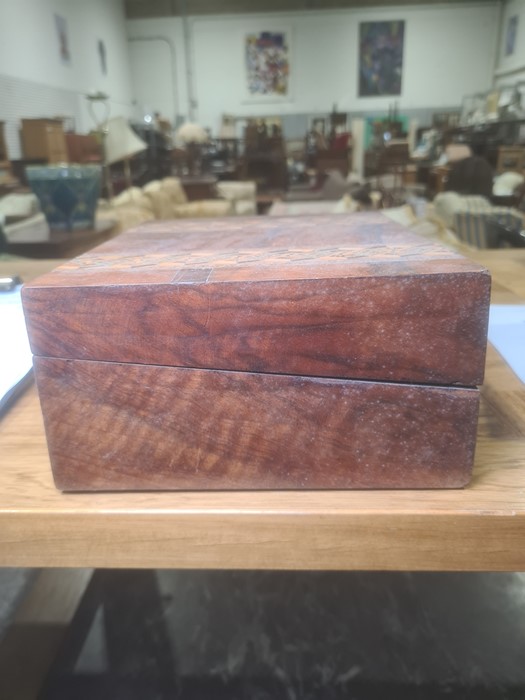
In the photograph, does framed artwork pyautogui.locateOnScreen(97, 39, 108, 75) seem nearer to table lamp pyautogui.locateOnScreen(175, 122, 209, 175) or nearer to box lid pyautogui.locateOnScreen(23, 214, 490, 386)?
table lamp pyautogui.locateOnScreen(175, 122, 209, 175)

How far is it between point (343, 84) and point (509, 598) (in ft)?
8.40

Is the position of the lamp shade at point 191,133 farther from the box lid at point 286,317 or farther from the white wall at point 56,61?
the box lid at point 286,317

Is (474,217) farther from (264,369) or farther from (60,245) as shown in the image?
(264,369)

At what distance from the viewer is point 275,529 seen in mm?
333

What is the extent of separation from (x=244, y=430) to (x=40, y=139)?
11.9ft

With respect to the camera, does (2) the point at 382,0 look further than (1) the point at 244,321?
Yes

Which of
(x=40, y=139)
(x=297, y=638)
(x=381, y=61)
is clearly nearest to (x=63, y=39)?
(x=40, y=139)

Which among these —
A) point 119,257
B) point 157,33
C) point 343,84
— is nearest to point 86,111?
point 157,33

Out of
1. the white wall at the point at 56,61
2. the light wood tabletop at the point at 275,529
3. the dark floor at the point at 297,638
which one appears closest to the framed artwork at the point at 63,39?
the white wall at the point at 56,61

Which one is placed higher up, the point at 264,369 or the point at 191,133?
the point at 191,133

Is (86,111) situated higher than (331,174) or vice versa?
(86,111)

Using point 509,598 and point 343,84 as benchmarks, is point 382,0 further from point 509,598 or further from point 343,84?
point 509,598

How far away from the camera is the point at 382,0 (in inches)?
75.9

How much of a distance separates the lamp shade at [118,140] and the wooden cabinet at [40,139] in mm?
1321
